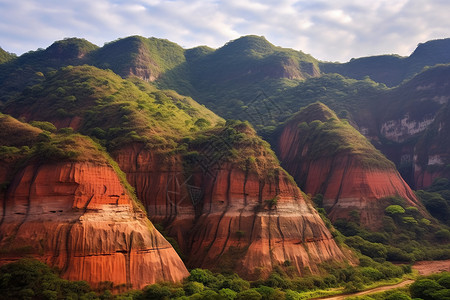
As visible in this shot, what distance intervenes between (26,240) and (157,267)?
13.3m

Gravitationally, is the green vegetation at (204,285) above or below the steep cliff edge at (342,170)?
below

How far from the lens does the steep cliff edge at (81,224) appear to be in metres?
40.6

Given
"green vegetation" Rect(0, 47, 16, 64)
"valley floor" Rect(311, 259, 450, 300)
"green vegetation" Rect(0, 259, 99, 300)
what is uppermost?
"green vegetation" Rect(0, 47, 16, 64)

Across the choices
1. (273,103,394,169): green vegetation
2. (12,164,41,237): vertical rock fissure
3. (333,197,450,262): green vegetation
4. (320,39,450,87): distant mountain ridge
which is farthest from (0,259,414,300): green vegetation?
(320,39,450,87): distant mountain ridge

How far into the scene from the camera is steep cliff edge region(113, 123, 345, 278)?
53125mm

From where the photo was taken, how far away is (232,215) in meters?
56.9

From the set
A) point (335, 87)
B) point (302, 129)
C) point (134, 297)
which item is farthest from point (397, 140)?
point (134, 297)

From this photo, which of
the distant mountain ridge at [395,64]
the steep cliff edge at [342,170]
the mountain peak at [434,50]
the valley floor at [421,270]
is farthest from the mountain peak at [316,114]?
the mountain peak at [434,50]

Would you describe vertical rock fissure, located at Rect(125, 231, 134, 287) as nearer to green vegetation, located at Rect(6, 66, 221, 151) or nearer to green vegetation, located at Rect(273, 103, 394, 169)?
green vegetation, located at Rect(6, 66, 221, 151)

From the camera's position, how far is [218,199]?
2340 inches

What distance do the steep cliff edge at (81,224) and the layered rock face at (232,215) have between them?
26.7 ft

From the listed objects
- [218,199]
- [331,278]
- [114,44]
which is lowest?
[331,278]

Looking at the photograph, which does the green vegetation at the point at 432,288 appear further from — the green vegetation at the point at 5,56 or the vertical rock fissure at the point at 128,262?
the green vegetation at the point at 5,56

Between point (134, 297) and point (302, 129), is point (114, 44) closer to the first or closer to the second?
point (302, 129)
